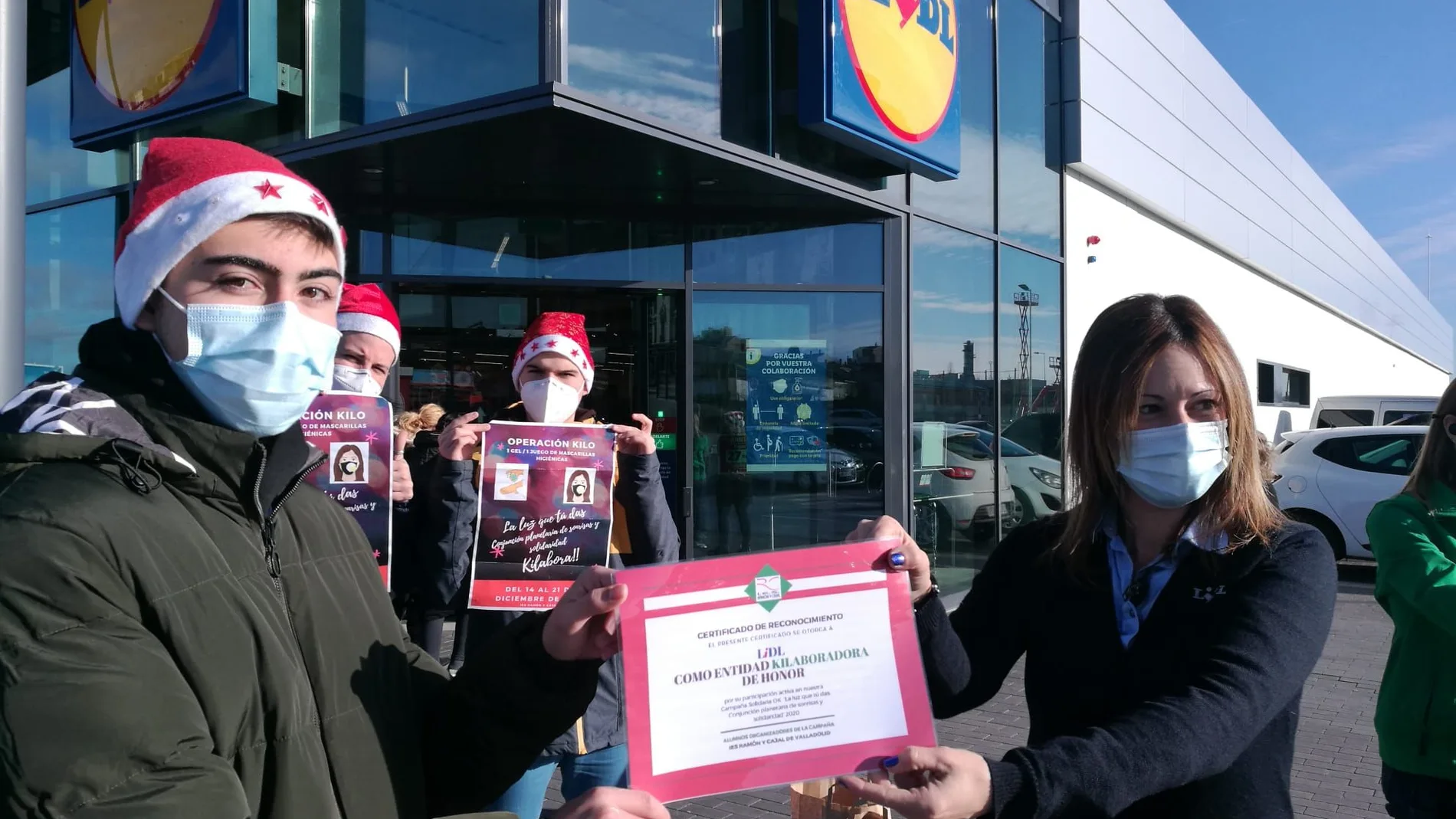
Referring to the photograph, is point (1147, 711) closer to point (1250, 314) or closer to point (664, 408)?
point (664, 408)

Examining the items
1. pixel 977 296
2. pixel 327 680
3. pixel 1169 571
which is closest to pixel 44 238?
pixel 977 296

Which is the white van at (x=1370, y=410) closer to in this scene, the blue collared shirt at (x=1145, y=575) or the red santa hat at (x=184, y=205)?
the blue collared shirt at (x=1145, y=575)

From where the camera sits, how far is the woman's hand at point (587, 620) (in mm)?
1604

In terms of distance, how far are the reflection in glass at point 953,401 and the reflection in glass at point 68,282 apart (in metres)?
7.46

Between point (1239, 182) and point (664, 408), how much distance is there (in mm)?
14835

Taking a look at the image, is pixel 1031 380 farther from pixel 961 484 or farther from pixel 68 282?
pixel 68 282

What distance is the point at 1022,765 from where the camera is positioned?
1.54 meters

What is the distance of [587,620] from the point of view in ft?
5.35

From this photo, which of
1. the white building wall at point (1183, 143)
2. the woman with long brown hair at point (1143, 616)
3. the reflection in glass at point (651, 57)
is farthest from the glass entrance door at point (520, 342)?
the woman with long brown hair at point (1143, 616)

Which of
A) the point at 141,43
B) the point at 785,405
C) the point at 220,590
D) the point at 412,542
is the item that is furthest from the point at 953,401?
the point at 220,590

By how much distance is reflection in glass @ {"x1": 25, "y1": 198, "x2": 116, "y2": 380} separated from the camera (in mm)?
8797

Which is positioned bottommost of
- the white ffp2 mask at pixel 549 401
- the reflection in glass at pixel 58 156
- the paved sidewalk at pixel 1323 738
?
the paved sidewalk at pixel 1323 738

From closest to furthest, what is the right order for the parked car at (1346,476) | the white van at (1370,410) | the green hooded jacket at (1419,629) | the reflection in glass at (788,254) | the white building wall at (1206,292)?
the green hooded jacket at (1419,629) < the reflection in glass at (788,254) < the parked car at (1346,476) < the white building wall at (1206,292) < the white van at (1370,410)

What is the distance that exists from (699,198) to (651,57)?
1495mm
